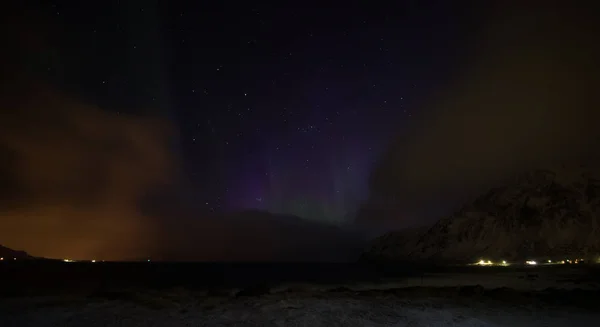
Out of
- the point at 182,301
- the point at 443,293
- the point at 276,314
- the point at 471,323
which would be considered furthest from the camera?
the point at 443,293

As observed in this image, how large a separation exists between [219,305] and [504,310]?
17827mm

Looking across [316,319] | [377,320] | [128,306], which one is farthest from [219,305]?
[377,320]

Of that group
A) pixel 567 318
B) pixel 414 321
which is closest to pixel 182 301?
pixel 414 321

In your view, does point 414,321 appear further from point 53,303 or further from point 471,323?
point 53,303

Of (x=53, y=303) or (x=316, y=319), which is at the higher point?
(x=53, y=303)

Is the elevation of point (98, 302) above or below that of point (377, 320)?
above

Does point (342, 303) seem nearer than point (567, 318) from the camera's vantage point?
No

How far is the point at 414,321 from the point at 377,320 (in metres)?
1.93

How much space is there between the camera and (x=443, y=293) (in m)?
33.3

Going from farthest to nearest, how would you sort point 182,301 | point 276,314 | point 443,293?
point 443,293, point 182,301, point 276,314

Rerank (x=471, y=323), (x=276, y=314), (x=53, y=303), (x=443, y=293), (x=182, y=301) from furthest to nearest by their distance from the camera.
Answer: (x=443, y=293) → (x=182, y=301) → (x=53, y=303) → (x=276, y=314) → (x=471, y=323)

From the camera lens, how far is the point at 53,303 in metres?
24.3

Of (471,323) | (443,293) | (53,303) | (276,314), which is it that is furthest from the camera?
(443,293)

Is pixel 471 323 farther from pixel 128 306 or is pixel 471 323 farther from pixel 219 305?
pixel 128 306
